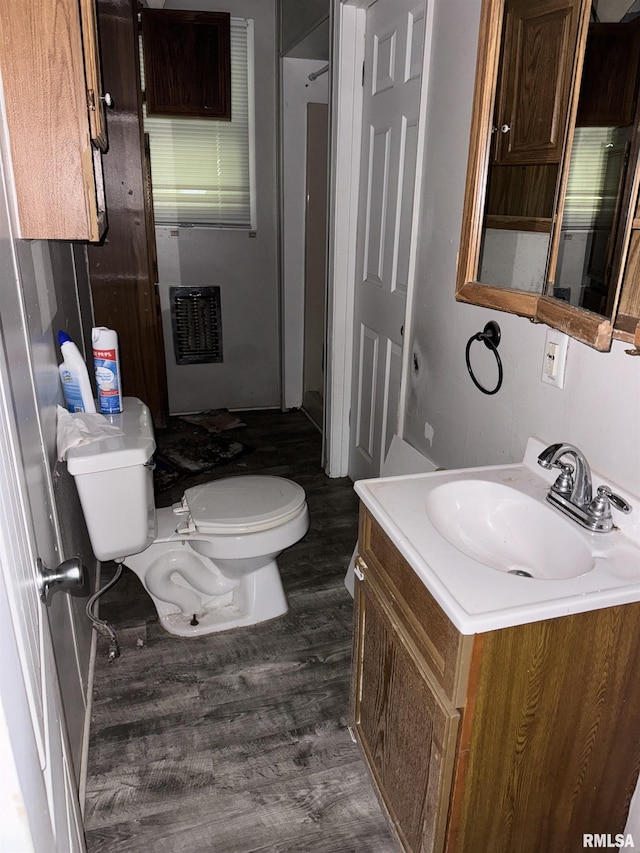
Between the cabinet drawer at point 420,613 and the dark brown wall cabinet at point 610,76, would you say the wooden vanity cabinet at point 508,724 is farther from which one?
the dark brown wall cabinet at point 610,76

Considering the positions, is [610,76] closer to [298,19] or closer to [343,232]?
[343,232]

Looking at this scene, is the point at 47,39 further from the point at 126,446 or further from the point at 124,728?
the point at 124,728

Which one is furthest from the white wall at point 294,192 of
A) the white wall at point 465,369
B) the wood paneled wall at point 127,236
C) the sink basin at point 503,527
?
the sink basin at point 503,527

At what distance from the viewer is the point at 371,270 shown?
8.77 ft

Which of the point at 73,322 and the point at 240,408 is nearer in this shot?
the point at 73,322

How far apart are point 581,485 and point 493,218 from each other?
→ 71 cm

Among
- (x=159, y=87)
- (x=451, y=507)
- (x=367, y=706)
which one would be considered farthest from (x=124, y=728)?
(x=159, y=87)

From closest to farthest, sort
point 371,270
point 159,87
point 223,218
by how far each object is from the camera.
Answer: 1. point 371,270
2. point 159,87
3. point 223,218

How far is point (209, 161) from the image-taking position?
3.72 metres

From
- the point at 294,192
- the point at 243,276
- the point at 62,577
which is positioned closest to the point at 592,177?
the point at 62,577

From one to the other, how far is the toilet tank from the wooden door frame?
1.03 meters

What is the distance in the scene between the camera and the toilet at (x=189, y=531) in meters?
1.66
